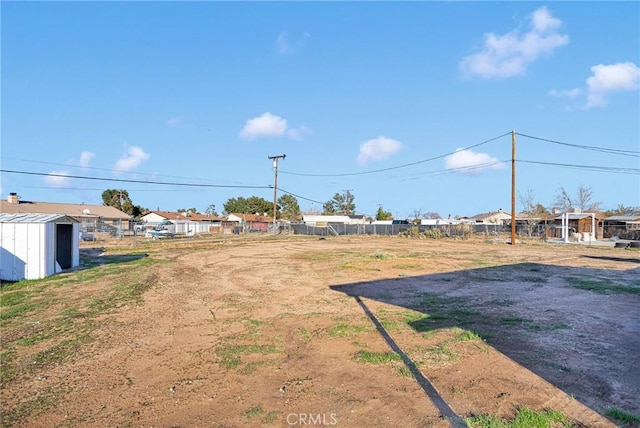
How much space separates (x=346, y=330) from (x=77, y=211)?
205ft

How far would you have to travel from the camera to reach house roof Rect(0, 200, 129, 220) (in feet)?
161

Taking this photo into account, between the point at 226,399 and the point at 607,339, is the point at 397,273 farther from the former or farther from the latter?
the point at 226,399

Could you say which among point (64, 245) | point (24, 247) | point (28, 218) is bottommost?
point (64, 245)

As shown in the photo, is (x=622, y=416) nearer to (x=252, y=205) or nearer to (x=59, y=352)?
(x=59, y=352)

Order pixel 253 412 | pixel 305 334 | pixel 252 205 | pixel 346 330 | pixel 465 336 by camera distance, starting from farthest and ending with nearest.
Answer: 1. pixel 252 205
2. pixel 346 330
3. pixel 305 334
4. pixel 465 336
5. pixel 253 412

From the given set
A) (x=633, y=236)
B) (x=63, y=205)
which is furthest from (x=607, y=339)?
(x=63, y=205)

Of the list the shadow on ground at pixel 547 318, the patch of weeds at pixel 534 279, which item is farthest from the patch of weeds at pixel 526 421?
the patch of weeds at pixel 534 279

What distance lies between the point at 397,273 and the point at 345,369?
32.8ft

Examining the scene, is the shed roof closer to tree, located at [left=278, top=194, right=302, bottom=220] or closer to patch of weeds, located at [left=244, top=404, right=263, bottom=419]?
patch of weeds, located at [left=244, top=404, right=263, bottom=419]

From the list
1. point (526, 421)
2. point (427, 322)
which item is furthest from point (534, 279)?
point (526, 421)

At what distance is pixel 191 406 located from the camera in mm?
4195

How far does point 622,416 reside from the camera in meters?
3.90

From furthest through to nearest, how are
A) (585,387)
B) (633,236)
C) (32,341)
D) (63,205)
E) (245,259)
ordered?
1. (63,205)
2. (633,236)
3. (245,259)
4. (32,341)
5. (585,387)

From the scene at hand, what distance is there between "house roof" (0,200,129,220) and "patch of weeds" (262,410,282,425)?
175 feet
